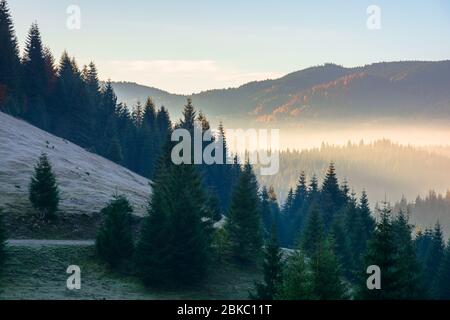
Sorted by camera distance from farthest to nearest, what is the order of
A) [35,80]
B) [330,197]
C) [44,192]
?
[35,80] < [330,197] < [44,192]

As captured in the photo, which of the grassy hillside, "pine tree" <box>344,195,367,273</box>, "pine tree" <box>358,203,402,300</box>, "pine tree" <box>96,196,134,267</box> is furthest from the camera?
"pine tree" <box>344,195,367,273</box>

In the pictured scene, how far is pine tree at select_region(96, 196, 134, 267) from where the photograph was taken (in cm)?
4278

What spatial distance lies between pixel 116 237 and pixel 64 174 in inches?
971

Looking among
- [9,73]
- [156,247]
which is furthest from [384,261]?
[9,73]

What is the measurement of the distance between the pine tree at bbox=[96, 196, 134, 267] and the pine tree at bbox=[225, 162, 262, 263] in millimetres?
11341

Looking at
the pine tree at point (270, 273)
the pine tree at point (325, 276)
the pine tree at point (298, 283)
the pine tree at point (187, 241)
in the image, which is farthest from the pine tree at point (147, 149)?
the pine tree at point (298, 283)

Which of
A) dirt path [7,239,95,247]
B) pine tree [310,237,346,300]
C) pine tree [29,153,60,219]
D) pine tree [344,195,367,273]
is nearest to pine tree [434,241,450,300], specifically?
pine tree [344,195,367,273]

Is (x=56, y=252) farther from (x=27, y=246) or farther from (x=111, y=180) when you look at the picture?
(x=111, y=180)

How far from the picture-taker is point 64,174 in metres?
65.4

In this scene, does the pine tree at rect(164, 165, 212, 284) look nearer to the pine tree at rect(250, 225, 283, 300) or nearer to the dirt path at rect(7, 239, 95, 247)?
the pine tree at rect(250, 225, 283, 300)

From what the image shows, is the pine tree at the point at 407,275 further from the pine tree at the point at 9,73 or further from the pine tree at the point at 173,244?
the pine tree at the point at 9,73

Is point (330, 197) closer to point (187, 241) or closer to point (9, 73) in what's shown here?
point (187, 241)

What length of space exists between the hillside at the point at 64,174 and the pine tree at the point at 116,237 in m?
7.27

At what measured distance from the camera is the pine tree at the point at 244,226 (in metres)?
51.4
